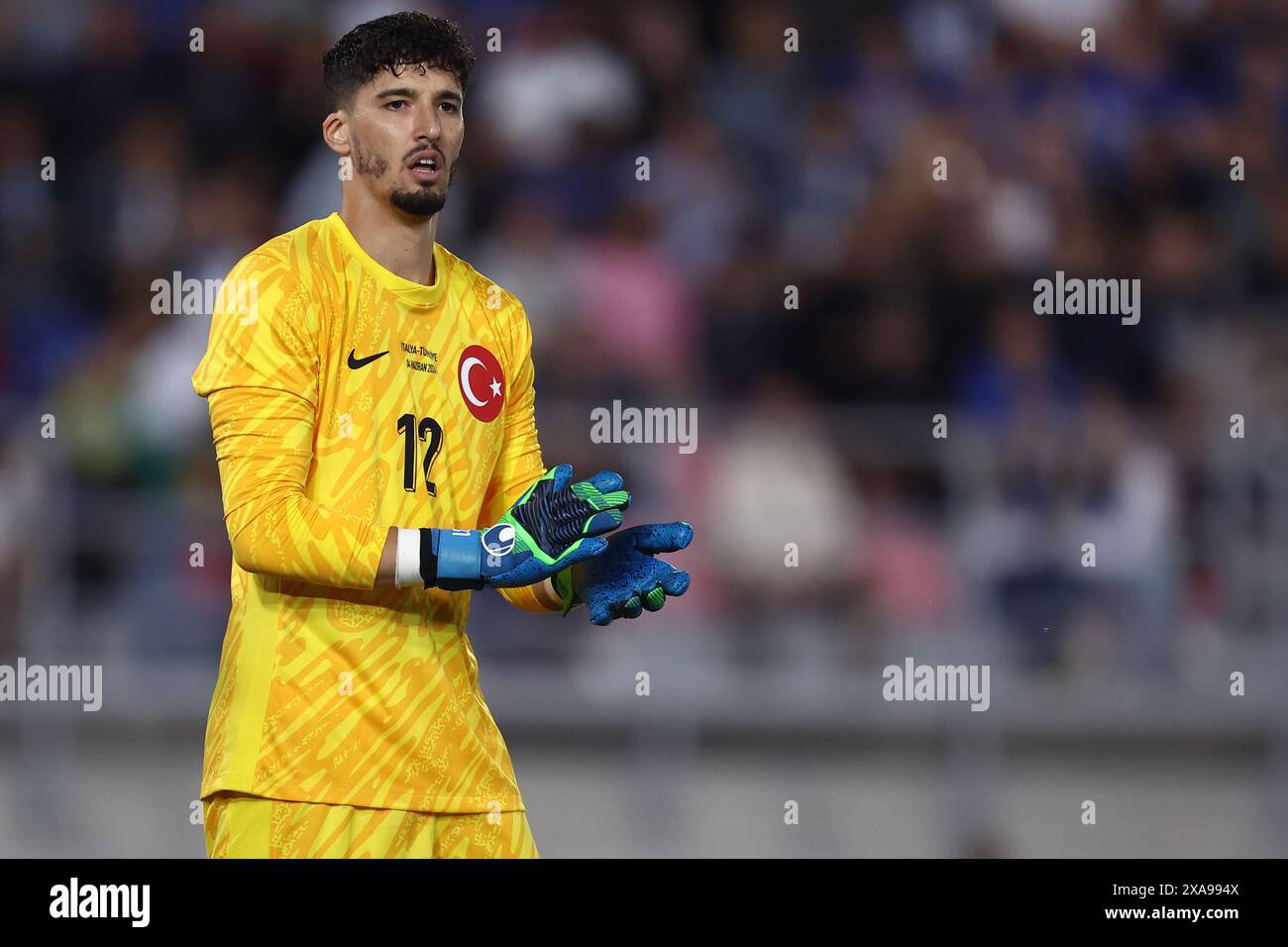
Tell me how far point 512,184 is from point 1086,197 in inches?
118

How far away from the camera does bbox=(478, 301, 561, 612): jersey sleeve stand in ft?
Answer: 12.6

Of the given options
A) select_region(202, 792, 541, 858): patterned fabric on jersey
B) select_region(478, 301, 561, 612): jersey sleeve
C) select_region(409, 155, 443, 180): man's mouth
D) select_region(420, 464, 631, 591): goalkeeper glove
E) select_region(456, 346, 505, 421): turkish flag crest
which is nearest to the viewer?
select_region(420, 464, 631, 591): goalkeeper glove

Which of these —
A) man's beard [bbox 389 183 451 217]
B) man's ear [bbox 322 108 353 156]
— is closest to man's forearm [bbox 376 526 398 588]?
Result: man's beard [bbox 389 183 451 217]

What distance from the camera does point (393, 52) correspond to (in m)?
3.56

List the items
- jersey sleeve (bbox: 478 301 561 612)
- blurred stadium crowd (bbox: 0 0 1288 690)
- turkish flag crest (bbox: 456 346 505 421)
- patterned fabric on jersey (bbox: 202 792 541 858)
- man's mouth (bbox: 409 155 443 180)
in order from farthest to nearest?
blurred stadium crowd (bbox: 0 0 1288 690)
jersey sleeve (bbox: 478 301 561 612)
turkish flag crest (bbox: 456 346 505 421)
man's mouth (bbox: 409 155 443 180)
patterned fabric on jersey (bbox: 202 792 541 858)

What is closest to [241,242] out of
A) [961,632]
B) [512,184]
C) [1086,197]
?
[512,184]

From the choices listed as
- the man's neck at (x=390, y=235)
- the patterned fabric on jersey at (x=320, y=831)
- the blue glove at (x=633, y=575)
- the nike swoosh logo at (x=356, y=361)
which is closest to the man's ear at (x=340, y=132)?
the man's neck at (x=390, y=235)

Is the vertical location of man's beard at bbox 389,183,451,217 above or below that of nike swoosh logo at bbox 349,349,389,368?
above

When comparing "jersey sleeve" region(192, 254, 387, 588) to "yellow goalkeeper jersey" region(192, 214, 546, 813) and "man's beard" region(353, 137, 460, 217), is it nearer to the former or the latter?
"yellow goalkeeper jersey" region(192, 214, 546, 813)

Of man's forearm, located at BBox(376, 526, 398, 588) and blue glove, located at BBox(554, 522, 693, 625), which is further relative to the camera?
blue glove, located at BBox(554, 522, 693, 625)

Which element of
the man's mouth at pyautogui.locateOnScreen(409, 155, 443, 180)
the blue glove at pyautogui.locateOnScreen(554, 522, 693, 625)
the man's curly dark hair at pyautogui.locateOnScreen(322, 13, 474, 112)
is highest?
the man's curly dark hair at pyautogui.locateOnScreen(322, 13, 474, 112)

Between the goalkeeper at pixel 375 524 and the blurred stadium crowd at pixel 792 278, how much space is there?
3.36 meters

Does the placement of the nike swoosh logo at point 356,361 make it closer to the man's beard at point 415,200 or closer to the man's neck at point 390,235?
the man's neck at point 390,235

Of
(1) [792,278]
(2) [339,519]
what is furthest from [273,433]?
(1) [792,278]
